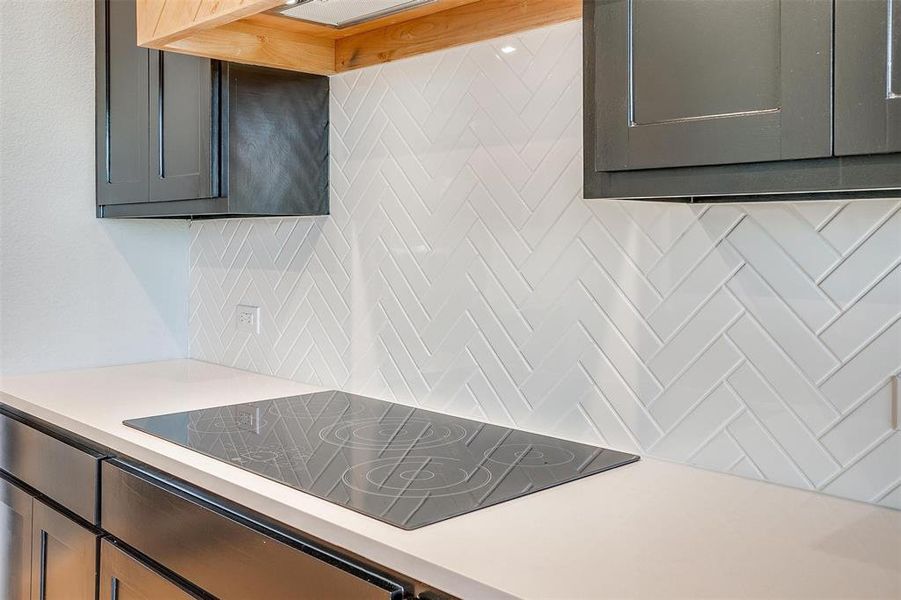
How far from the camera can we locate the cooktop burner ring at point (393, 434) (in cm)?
156

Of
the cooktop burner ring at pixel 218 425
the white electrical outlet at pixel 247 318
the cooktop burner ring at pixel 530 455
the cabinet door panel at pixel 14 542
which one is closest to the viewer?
the cooktop burner ring at pixel 530 455

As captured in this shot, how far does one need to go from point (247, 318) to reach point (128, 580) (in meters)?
1.05

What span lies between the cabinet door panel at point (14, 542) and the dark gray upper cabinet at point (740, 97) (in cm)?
173

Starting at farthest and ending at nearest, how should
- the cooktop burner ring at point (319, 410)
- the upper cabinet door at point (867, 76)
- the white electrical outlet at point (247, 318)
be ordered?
the white electrical outlet at point (247, 318) < the cooktop burner ring at point (319, 410) < the upper cabinet door at point (867, 76)

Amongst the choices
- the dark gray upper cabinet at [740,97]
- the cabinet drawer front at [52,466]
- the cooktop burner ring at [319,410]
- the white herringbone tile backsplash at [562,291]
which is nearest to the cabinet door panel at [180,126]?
the white herringbone tile backsplash at [562,291]

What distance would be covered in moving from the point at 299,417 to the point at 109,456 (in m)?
0.42

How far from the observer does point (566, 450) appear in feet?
4.95

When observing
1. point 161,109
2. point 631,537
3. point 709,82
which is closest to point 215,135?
point 161,109

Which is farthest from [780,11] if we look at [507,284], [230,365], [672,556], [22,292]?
[22,292]

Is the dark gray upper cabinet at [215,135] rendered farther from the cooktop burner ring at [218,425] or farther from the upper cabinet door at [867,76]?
the upper cabinet door at [867,76]

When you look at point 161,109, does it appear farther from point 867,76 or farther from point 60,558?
point 867,76

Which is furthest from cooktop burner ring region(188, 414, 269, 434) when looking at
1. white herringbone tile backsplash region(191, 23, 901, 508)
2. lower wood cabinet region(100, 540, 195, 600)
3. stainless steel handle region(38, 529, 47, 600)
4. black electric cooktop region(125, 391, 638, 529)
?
stainless steel handle region(38, 529, 47, 600)

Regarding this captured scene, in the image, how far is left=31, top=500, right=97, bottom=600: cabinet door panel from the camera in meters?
1.70

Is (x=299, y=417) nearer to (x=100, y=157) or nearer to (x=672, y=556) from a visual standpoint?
(x=672, y=556)
